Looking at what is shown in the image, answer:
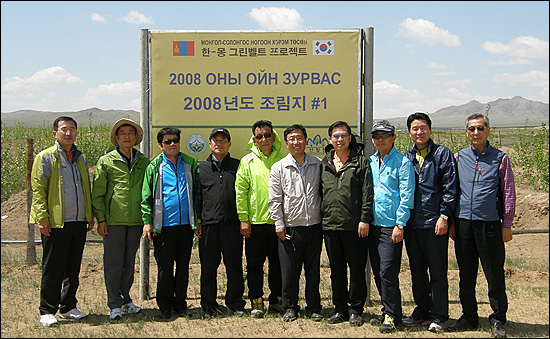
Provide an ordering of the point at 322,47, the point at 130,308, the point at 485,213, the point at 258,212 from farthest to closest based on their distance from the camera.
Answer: the point at 322,47, the point at 130,308, the point at 258,212, the point at 485,213

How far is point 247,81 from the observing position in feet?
19.1

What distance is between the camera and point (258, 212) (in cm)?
492

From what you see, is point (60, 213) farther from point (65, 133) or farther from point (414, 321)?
point (414, 321)

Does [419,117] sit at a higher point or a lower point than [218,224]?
higher

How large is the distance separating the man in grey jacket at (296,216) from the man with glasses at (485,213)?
4.55 feet

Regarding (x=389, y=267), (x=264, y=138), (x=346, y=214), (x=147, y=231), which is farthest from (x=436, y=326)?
(x=147, y=231)

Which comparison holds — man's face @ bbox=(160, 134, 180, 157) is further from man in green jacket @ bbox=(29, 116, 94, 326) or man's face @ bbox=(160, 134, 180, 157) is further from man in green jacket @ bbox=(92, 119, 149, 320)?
man in green jacket @ bbox=(29, 116, 94, 326)

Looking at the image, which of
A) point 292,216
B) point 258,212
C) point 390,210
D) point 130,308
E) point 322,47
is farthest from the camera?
point 322,47

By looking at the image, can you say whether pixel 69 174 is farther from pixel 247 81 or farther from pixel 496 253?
pixel 496 253

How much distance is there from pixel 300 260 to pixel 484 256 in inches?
70.5

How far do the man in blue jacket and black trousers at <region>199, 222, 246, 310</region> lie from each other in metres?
1.79

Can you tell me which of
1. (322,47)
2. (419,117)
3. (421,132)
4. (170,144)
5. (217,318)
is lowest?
(217,318)

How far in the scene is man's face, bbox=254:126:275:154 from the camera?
5.00 m

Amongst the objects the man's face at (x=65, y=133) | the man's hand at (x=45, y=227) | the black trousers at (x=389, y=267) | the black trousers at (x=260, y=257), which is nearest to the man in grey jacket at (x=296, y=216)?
the black trousers at (x=260, y=257)
